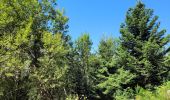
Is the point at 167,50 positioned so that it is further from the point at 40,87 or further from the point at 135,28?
the point at 40,87

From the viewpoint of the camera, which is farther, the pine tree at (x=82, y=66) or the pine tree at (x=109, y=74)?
the pine tree at (x=82, y=66)

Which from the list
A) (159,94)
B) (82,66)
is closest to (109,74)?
(82,66)

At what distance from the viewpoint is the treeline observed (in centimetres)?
2888

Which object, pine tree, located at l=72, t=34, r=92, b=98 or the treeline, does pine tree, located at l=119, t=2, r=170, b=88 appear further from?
pine tree, located at l=72, t=34, r=92, b=98

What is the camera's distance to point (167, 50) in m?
29.8

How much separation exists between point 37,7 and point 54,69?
7.31 meters

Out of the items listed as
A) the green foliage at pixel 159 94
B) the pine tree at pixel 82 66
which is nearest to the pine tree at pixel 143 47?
the pine tree at pixel 82 66

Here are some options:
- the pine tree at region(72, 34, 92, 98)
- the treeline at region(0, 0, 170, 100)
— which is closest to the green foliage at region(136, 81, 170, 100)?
the treeline at region(0, 0, 170, 100)

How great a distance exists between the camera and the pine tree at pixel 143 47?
2850cm

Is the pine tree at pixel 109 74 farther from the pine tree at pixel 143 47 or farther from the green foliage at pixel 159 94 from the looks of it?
the green foliage at pixel 159 94

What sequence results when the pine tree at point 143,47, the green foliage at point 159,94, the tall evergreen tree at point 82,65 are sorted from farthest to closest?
the tall evergreen tree at point 82,65 → the pine tree at point 143,47 → the green foliage at point 159,94

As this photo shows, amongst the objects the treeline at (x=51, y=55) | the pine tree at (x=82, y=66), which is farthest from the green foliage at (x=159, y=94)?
the pine tree at (x=82, y=66)

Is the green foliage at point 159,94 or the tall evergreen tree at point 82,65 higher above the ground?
the tall evergreen tree at point 82,65

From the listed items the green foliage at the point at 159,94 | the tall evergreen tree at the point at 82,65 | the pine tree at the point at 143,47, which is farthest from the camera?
the tall evergreen tree at the point at 82,65
